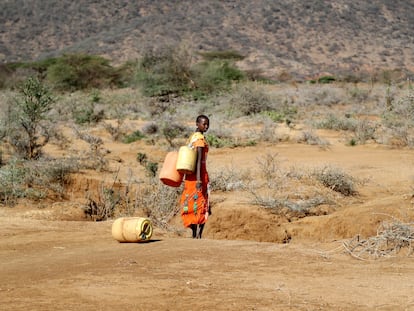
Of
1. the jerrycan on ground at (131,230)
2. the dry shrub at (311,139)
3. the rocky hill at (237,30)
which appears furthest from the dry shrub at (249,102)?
the rocky hill at (237,30)

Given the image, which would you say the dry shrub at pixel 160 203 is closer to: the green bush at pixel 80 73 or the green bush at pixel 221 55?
the green bush at pixel 80 73

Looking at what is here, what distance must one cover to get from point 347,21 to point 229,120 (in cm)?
3037

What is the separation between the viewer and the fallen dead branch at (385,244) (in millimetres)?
5086

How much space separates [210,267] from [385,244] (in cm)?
170

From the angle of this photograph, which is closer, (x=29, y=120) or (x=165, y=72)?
(x=29, y=120)

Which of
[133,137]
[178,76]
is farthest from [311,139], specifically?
[178,76]

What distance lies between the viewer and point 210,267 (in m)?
4.70

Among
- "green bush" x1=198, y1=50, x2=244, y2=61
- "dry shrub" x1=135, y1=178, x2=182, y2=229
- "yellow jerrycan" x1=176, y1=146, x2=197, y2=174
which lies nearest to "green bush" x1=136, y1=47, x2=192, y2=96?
"green bush" x1=198, y1=50, x2=244, y2=61

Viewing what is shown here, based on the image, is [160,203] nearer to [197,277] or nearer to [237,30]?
[197,277]

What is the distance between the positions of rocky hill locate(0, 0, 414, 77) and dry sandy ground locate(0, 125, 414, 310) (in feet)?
104

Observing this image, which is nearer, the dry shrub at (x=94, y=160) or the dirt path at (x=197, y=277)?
the dirt path at (x=197, y=277)

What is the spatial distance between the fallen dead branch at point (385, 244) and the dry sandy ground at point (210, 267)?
0.34 feet

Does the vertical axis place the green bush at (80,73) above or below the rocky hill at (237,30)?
below

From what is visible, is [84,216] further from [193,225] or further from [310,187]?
[310,187]
